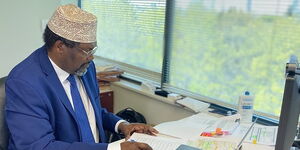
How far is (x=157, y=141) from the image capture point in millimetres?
1509

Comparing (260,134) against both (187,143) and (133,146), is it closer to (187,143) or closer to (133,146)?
(187,143)

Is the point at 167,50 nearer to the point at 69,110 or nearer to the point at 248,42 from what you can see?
the point at 248,42

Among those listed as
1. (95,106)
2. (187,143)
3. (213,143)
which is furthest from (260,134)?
(95,106)

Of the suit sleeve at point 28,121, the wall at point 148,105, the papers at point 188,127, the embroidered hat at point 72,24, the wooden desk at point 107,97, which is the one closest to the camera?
the suit sleeve at point 28,121

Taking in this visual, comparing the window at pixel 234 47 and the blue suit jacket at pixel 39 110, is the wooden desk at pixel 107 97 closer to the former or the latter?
the window at pixel 234 47

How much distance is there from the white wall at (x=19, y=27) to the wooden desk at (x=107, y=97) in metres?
0.77

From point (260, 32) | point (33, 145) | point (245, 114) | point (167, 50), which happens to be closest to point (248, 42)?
point (260, 32)

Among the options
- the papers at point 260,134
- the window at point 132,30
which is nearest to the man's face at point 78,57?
the papers at point 260,134

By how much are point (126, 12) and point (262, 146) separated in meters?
1.76

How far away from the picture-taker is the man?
1.25 meters

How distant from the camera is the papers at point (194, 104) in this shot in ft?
6.97

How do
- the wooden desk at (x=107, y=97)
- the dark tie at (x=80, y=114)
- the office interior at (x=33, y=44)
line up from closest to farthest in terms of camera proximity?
the dark tie at (x=80, y=114), the office interior at (x=33, y=44), the wooden desk at (x=107, y=97)

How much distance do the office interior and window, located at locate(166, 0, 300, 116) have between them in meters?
0.29

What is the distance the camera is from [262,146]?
4.94 feet
